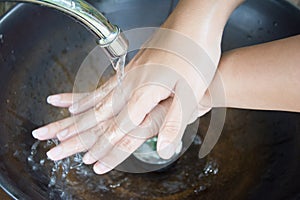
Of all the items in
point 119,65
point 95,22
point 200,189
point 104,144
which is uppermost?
point 95,22

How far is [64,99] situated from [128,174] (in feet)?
0.53

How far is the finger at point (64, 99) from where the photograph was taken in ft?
2.47

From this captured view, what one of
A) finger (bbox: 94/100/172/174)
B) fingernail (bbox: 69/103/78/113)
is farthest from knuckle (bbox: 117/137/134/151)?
fingernail (bbox: 69/103/78/113)

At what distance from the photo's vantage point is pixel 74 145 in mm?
700

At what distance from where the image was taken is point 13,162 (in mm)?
649

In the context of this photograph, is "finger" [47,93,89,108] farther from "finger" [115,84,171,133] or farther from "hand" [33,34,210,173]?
"finger" [115,84,171,133]

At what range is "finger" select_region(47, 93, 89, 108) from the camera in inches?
29.7

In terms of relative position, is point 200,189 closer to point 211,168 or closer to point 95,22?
point 211,168

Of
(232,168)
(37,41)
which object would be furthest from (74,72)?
(232,168)

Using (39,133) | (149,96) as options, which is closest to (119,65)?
(149,96)

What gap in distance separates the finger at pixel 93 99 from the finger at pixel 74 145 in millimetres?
51

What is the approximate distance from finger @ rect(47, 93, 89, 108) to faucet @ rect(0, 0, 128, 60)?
206 millimetres

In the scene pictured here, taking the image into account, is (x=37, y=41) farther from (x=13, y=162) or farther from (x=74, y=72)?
(x=13, y=162)

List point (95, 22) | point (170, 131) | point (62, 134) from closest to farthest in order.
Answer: point (95, 22)
point (170, 131)
point (62, 134)
